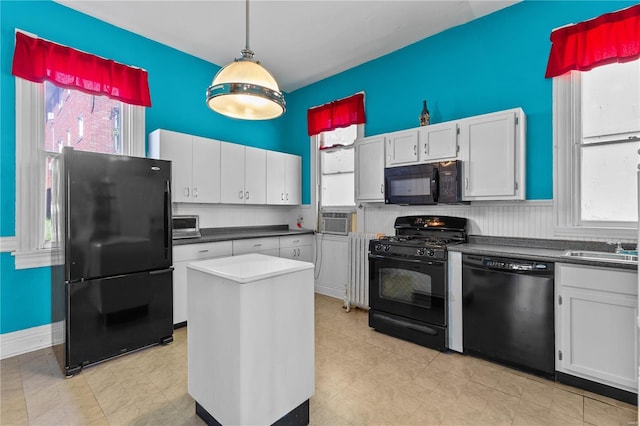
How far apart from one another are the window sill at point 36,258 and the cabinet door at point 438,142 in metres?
3.59

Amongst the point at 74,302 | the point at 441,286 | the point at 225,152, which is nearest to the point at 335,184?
the point at 225,152

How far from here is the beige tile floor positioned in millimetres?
1899

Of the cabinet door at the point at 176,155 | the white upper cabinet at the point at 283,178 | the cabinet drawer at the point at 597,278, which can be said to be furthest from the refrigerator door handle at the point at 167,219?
the cabinet drawer at the point at 597,278

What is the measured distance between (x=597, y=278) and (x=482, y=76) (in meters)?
2.17

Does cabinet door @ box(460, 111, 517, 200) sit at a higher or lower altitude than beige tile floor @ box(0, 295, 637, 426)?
higher

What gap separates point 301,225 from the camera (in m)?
5.00

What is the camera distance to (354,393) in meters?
2.16

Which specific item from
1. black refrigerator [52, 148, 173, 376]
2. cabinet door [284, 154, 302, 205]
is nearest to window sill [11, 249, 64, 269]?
black refrigerator [52, 148, 173, 376]

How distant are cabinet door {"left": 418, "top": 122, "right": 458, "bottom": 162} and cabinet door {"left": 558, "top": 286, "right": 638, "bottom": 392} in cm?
153

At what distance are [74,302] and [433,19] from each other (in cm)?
430

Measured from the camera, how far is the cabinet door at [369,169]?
365cm

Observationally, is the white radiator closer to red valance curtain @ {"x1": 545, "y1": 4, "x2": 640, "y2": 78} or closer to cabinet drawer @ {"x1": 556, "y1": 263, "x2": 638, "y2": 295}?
cabinet drawer @ {"x1": 556, "y1": 263, "x2": 638, "y2": 295}

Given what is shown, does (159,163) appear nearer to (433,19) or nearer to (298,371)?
(298,371)

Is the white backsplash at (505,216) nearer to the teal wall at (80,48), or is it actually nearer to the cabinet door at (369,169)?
the cabinet door at (369,169)
